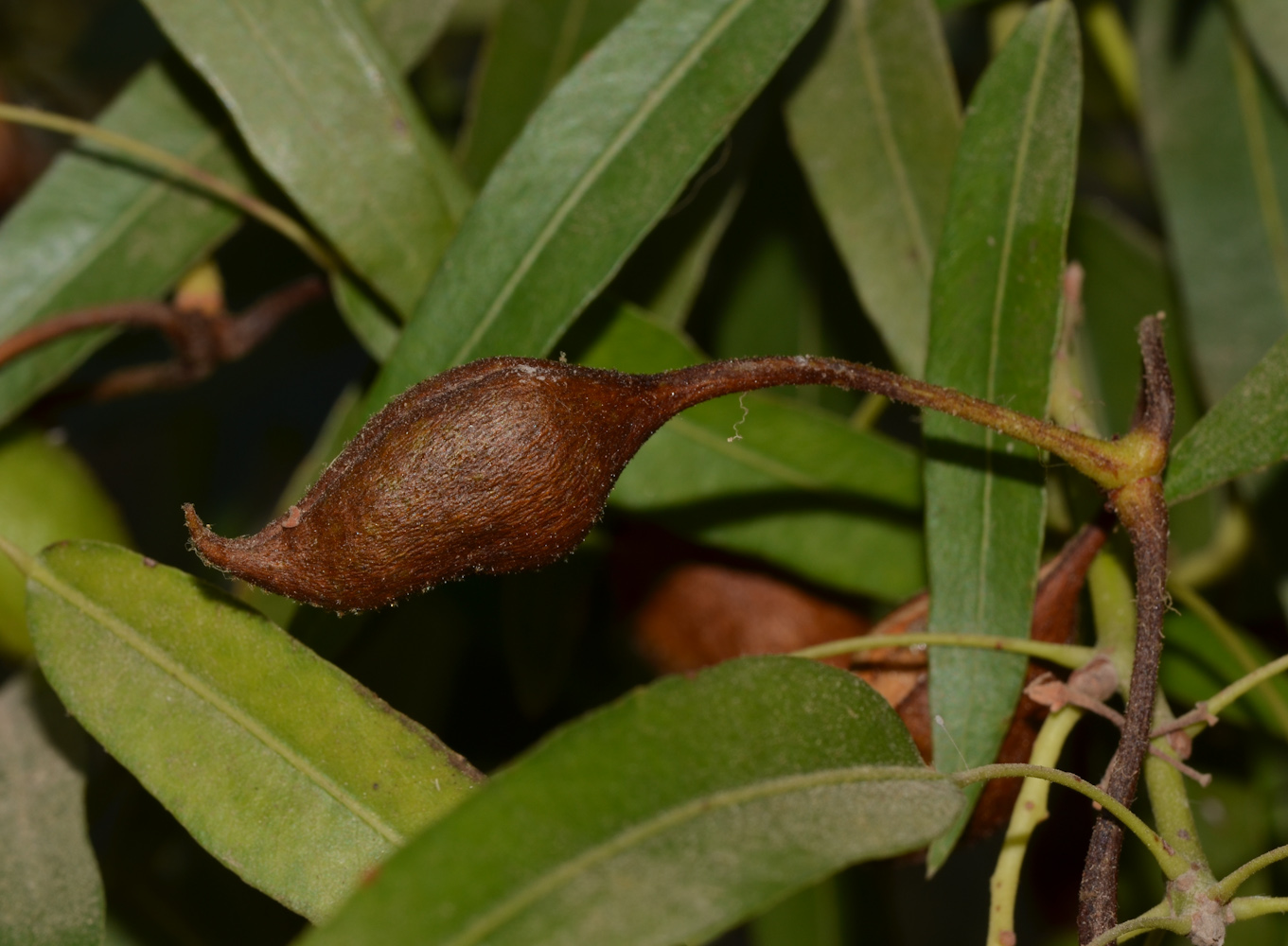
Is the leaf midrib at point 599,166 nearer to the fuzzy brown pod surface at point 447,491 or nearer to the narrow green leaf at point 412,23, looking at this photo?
the fuzzy brown pod surface at point 447,491

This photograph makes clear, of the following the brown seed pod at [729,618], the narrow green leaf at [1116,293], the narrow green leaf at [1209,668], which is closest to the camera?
the narrow green leaf at [1209,668]

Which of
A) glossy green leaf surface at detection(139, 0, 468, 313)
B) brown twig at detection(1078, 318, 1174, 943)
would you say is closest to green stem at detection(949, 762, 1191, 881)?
brown twig at detection(1078, 318, 1174, 943)

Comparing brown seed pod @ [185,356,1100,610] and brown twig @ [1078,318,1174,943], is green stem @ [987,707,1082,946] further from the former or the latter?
brown seed pod @ [185,356,1100,610]

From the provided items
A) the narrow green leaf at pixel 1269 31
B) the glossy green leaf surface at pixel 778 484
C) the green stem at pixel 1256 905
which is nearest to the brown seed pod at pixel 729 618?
the glossy green leaf surface at pixel 778 484

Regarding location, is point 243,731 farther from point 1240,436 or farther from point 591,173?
point 1240,436

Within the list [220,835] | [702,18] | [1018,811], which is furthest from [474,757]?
[702,18]

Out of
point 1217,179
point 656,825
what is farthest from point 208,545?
point 1217,179
